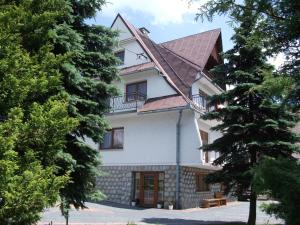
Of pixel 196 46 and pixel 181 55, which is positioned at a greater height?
pixel 196 46

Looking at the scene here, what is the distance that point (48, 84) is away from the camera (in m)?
6.98

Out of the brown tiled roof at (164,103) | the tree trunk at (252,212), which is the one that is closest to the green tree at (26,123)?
the tree trunk at (252,212)

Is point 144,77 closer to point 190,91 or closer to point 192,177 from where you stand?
point 190,91

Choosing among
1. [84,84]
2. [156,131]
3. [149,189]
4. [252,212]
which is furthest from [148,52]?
[84,84]

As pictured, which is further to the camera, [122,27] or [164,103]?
[122,27]

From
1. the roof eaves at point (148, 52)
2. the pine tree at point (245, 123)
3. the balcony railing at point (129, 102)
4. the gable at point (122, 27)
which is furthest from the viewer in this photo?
the gable at point (122, 27)

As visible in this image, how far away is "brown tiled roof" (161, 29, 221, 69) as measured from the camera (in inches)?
1033

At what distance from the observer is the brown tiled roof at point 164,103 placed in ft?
70.3

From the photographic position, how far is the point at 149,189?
74.1 ft

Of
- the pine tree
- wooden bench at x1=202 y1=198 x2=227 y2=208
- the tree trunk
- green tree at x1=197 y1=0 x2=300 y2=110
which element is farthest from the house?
green tree at x1=197 y1=0 x2=300 y2=110

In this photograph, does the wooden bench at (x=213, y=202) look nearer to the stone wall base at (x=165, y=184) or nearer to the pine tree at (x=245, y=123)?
the stone wall base at (x=165, y=184)

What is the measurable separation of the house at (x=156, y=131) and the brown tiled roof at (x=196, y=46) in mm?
169

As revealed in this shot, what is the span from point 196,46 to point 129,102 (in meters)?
7.36

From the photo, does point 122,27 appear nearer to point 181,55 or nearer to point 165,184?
point 181,55
